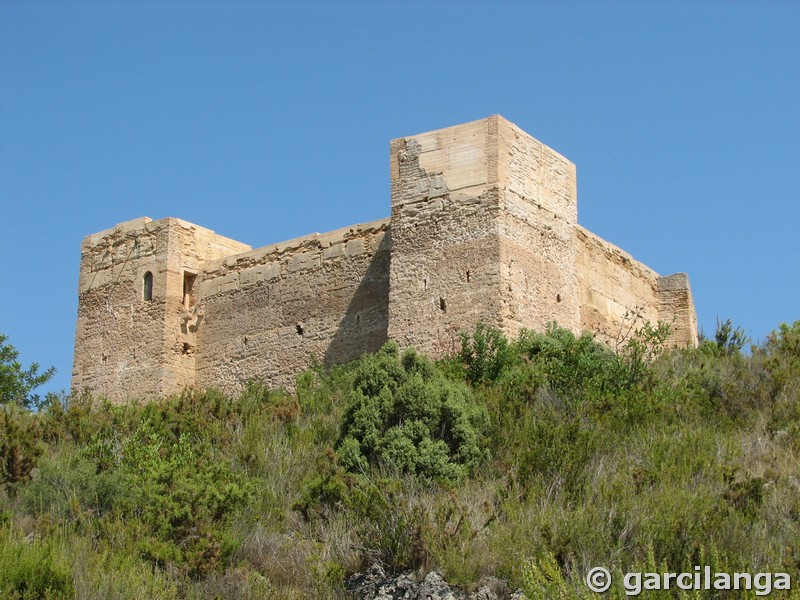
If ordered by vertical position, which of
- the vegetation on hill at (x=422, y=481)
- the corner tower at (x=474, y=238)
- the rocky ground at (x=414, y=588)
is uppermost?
the corner tower at (x=474, y=238)

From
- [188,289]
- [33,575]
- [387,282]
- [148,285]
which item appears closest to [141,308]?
[148,285]

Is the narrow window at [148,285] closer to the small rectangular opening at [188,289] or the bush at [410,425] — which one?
the small rectangular opening at [188,289]

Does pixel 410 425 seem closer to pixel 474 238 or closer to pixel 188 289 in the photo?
pixel 474 238

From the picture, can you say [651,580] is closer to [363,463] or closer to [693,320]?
[363,463]

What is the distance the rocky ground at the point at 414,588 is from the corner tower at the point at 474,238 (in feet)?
22.0

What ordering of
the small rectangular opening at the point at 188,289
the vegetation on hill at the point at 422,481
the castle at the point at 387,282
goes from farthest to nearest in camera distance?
the small rectangular opening at the point at 188,289 → the castle at the point at 387,282 → the vegetation on hill at the point at 422,481

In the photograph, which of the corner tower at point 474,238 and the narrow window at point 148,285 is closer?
the corner tower at point 474,238

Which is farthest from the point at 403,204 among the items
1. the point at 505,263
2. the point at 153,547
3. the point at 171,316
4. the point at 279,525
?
the point at 153,547

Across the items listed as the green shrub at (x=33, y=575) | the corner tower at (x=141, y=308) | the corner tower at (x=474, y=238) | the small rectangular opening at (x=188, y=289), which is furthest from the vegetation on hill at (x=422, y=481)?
the small rectangular opening at (x=188, y=289)

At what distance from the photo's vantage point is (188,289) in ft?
67.6

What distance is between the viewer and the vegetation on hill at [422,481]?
9.06 meters

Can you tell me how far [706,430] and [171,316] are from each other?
10.4 metres

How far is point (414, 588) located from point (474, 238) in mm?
7722

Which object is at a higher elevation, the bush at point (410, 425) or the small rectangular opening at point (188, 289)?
the small rectangular opening at point (188, 289)
